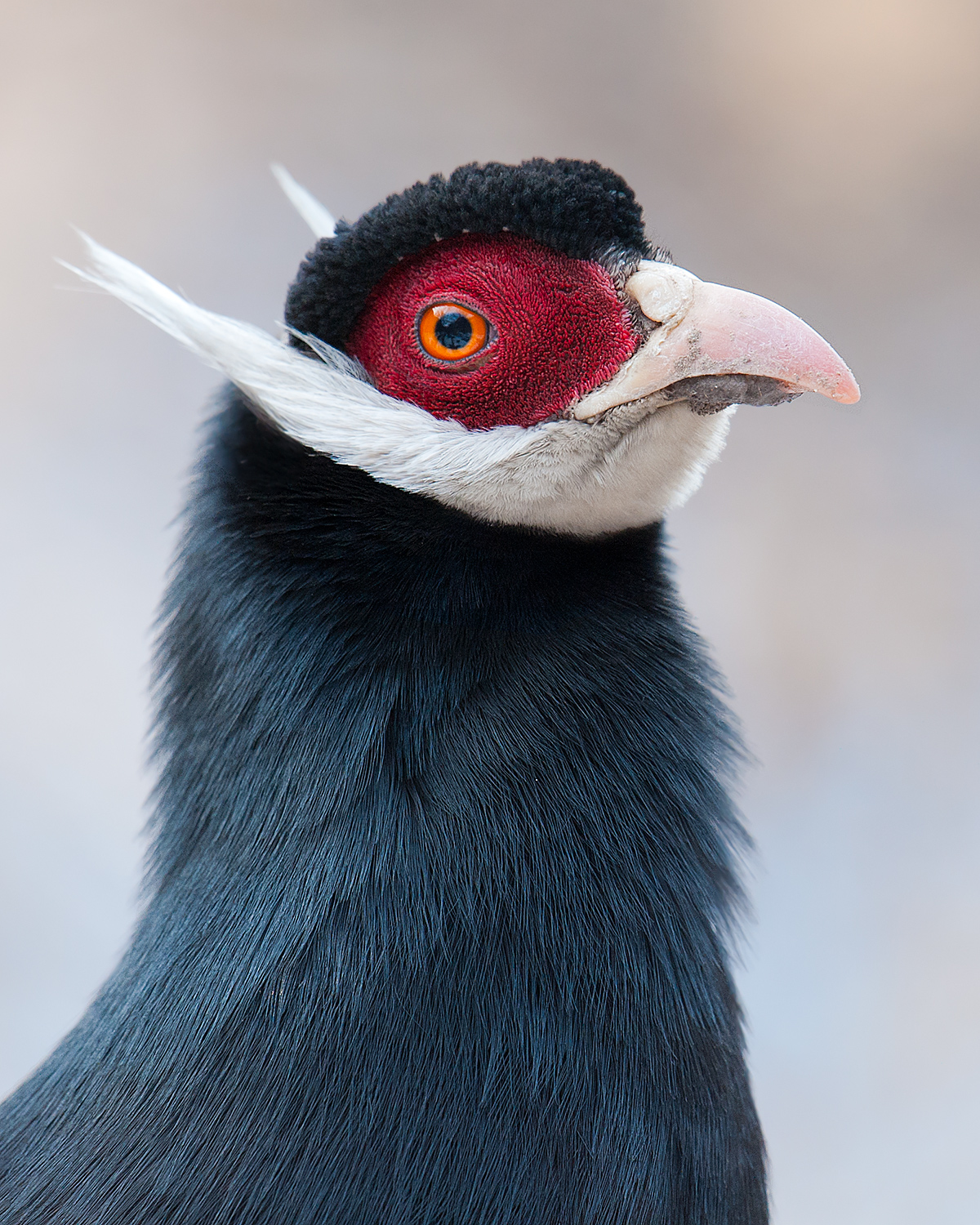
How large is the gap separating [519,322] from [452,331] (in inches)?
2.6

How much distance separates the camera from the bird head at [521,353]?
105 cm

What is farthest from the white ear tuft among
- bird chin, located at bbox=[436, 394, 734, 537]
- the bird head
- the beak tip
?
the beak tip

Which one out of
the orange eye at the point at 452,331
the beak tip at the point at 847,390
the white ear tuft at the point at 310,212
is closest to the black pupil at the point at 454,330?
the orange eye at the point at 452,331

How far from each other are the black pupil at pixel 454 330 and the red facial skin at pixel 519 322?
0.01m

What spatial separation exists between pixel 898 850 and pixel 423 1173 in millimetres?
2451

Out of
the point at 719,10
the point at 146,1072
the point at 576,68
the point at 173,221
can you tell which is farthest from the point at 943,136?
the point at 146,1072

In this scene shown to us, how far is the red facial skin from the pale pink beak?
21 millimetres

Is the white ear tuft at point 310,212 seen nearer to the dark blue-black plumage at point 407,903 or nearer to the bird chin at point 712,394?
the dark blue-black plumage at point 407,903

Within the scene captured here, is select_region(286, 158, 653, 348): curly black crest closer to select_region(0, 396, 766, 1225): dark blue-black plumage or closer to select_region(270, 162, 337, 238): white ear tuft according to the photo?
select_region(0, 396, 766, 1225): dark blue-black plumage

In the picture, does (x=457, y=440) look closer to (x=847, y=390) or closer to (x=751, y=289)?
(x=847, y=390)

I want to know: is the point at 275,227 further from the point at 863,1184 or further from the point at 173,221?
the point at 863,1184

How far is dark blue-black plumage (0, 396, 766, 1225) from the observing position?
95 centimetres

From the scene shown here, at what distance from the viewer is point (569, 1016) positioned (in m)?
1.00

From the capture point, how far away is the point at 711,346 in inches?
41.0
